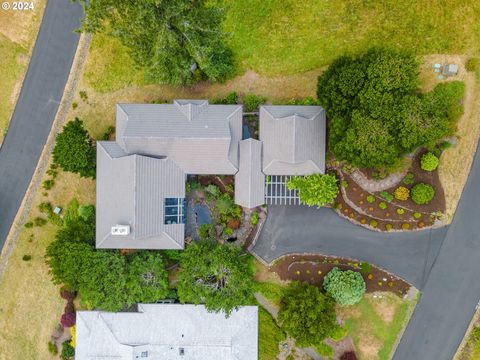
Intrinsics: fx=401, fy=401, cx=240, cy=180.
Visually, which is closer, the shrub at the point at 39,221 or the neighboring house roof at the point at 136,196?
the neighboring house roof at the point at 136,196

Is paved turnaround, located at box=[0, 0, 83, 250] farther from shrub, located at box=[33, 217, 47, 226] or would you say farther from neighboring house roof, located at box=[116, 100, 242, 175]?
neighboring house roof, located at box=[116, 100, 242, 175]

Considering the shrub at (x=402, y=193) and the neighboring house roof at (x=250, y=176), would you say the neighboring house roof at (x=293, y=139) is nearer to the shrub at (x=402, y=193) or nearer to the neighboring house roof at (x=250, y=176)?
the neighboring house roof at (x=250, y=176)

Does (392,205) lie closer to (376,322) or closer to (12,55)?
(376,322)

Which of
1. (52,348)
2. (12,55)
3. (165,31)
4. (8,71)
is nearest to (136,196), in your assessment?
(165,31)

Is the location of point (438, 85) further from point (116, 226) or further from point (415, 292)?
point (116, 226)

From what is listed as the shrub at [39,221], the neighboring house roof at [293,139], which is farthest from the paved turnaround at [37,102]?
the neighboring house roof at [293,139]

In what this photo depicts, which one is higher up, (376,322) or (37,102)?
(37,102)

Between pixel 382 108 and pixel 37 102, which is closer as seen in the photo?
pixel 382 108

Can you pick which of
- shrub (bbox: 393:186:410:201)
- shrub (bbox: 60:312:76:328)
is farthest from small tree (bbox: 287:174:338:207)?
shrub (bbox: 60:312:76:328)
